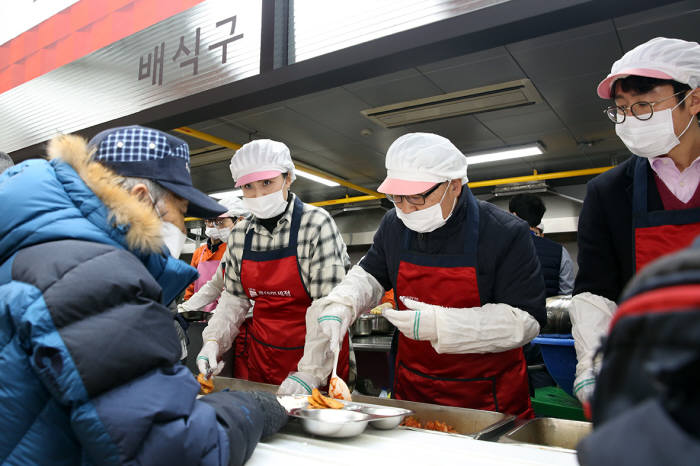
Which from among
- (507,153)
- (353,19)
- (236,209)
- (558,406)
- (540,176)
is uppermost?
(507,153)

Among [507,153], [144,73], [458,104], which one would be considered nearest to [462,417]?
[144,73]

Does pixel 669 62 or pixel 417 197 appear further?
pixel 417 197

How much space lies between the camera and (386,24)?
200 centimetres

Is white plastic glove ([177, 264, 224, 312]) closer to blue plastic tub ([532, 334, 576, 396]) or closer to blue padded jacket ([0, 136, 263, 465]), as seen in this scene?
blue plastic tub ([532, 334, 576, 396])

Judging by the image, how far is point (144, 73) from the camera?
2916 mm

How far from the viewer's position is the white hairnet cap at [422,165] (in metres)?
2.01

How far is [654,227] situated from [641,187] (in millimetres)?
156

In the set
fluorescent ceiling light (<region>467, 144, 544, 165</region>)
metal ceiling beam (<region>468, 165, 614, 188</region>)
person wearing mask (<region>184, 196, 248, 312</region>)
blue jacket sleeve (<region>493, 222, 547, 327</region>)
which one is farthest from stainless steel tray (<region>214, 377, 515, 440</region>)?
metal ceiling beam (<region>468, 165, 614, 188</region>)

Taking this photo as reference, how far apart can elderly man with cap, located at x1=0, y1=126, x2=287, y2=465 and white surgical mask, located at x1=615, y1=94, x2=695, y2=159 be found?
5.13 ft

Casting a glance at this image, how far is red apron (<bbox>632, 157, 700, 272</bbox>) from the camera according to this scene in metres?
1.59

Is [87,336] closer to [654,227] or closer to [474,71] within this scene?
[654,227]

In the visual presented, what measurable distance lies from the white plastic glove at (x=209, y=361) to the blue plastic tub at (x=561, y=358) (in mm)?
1593

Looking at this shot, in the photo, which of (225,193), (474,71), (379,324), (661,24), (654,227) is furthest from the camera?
(225,193)

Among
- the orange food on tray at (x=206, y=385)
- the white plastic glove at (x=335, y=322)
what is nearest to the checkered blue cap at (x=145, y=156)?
the white plastic glove at (x=335, y=322)
